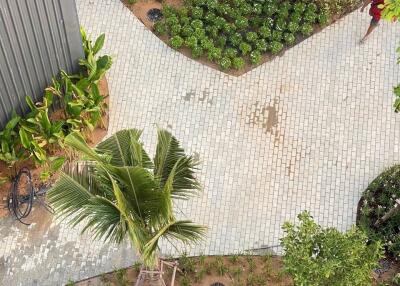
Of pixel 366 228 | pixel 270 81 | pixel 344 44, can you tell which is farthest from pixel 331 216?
pixel 344 44

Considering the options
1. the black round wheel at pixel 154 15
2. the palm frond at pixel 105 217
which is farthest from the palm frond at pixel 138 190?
the black round wheel at pixel 154 15

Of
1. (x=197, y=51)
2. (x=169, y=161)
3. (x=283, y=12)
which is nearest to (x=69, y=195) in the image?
(x=169, y=161)

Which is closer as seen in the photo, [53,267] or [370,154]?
[53,267]

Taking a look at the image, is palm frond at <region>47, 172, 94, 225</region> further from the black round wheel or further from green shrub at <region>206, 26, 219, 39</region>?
the black round wheel

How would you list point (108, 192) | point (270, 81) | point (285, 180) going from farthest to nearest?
1. point (270, 81)
2. point (285, 180)
3. point (108, 192)

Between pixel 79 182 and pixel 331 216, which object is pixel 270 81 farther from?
pixel 79 182

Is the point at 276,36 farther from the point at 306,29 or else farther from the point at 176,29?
the point at 176,29

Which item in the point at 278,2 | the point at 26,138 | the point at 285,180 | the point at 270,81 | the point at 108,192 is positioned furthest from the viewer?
the point at 278,2

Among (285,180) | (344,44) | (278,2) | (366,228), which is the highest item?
(278,2)

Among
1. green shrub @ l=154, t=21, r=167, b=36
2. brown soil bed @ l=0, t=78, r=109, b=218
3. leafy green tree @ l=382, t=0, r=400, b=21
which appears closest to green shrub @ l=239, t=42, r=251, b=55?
green shrub @ l=154, t=21, r=167, b=36
